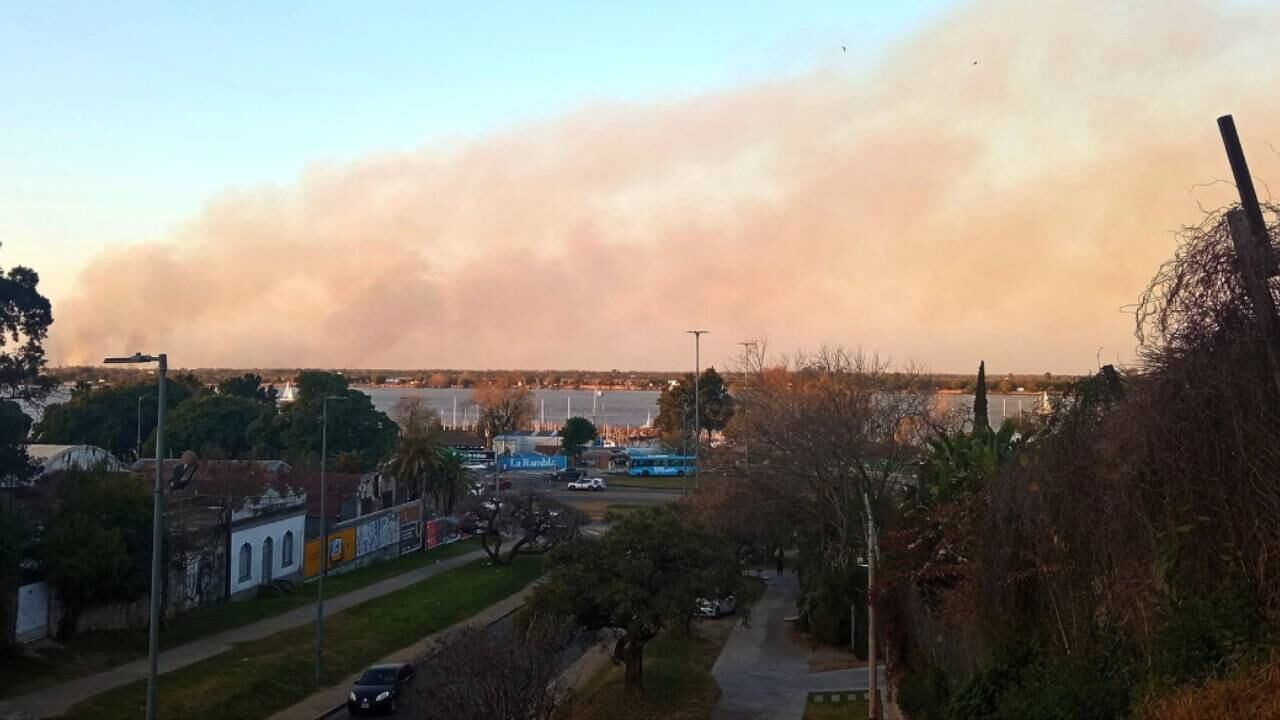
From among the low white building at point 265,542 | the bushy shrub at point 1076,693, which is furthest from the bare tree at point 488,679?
the low white building at point 265,542

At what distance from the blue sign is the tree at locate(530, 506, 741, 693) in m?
83.0

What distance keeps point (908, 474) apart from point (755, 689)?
13.9m

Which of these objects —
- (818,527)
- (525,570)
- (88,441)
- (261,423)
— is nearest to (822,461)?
(818,527)

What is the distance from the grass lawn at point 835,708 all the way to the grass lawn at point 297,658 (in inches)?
521

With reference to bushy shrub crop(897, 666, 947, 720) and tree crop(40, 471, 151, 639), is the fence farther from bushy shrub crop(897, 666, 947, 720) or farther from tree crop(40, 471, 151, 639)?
bushy shrub crop(897, 666, 947, 720)

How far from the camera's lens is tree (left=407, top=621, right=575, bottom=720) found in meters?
17.5

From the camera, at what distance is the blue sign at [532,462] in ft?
360

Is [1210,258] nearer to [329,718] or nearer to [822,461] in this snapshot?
[329,718]

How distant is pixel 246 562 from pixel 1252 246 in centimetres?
3661

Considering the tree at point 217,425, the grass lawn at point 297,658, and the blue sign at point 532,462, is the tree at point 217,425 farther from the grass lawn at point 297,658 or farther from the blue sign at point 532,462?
the grass lawn at point 297,658

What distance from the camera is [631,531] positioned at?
2586 cm

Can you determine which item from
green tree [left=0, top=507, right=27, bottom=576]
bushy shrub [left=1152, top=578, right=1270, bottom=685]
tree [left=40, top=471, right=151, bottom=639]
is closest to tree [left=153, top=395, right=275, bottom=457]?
tree [left=40, top=471, right=151, bottom=639]

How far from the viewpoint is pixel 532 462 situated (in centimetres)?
11150

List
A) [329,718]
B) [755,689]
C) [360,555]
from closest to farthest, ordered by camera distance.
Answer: [329,718] < [755,689] < [360,555]
